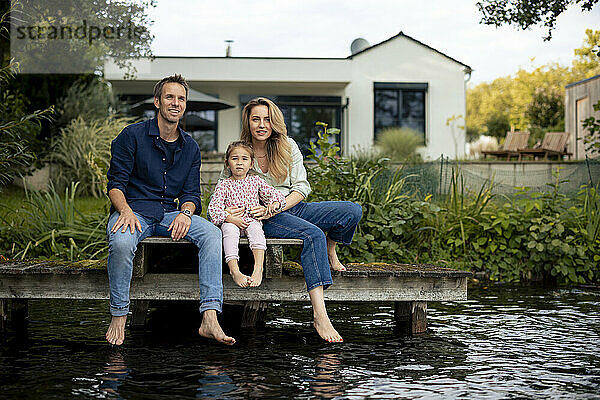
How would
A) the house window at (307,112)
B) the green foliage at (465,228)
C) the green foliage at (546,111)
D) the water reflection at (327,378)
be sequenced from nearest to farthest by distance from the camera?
the water reflection at (327,378) < the green foliage at (465,228) < the house window at (307,112) < the green foliage at (546,111)

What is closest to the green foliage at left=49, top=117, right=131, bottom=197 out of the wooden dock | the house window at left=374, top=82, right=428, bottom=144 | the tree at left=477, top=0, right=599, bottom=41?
the tree at left=477, top=0, right=599, bottom=41

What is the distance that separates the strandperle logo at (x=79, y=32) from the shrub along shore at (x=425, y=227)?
664 cm

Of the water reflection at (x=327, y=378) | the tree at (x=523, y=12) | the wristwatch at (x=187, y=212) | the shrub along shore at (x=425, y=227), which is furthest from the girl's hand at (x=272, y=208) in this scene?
the tree at (x=523, y=12)

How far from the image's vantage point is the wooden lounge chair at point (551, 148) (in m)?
18.7

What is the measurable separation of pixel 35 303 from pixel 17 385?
104 inches

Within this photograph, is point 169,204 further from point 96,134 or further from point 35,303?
point 96,134

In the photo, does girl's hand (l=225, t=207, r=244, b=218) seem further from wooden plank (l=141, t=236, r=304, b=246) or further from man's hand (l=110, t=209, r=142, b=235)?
man's hand (l=110, t=209, r=142, b=235)

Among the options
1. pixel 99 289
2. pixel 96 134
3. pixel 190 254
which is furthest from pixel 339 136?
pixel 99 289

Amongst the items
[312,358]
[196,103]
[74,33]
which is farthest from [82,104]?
[312,358]

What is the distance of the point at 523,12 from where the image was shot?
12.8 m

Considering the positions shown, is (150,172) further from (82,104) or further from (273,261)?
(82,104)

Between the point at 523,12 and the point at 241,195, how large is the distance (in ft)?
32.4

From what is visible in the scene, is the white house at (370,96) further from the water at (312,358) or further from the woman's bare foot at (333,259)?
the woman's bare foot at (333,259)

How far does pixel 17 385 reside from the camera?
341 cm
